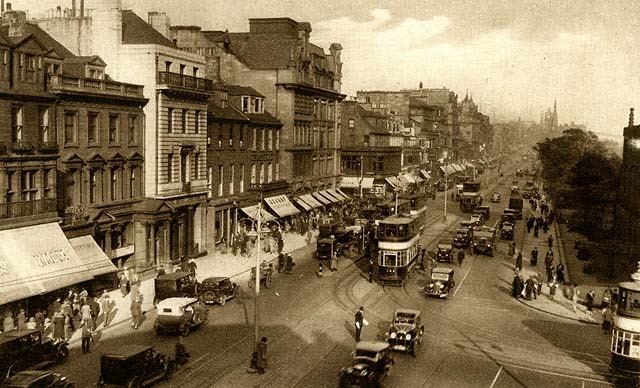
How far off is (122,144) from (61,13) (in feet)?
51.4

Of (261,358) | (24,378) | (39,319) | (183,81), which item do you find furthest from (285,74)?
(24,378)

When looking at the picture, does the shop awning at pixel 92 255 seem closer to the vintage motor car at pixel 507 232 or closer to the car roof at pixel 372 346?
the car roof at pixel 372 346

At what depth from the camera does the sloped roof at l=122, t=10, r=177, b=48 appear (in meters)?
48.1

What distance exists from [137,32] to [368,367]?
33.6 meters

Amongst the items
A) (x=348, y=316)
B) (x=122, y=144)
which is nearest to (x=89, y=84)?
(x=122, y=144)

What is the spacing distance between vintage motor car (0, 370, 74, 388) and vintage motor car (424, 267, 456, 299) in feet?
79.0

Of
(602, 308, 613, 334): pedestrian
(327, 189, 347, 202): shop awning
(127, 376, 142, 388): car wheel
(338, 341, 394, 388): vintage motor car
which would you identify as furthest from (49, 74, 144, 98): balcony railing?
(327, 189, 347, 202): shop awning

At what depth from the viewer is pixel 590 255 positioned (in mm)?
55469

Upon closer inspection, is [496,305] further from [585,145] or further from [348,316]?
[585,145]

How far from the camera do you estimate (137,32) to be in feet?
162

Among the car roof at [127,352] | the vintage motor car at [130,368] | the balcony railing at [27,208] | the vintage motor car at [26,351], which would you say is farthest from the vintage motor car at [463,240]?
the car roof at [127,352]

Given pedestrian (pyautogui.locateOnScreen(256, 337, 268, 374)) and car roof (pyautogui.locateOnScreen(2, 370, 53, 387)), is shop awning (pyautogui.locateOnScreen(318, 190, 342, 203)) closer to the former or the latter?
pedestrian (pyautogui.locateOnScreen(256, 337, 268, 374))

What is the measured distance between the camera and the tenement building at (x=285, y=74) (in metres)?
73.7

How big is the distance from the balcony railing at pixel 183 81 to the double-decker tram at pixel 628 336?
32.2 meters
